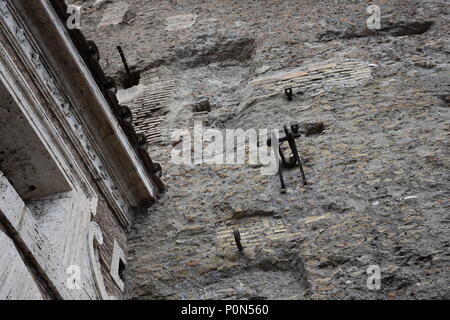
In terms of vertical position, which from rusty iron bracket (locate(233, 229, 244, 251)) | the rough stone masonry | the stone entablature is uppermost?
the stone entablature

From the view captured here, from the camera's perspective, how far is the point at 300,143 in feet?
19.1

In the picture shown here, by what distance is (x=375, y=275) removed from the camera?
4332 millimetres

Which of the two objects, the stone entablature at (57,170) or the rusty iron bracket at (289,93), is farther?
the rusty iron bracket at (289,93)

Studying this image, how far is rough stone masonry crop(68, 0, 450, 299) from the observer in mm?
4590

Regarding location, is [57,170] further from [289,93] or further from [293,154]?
[289,93]

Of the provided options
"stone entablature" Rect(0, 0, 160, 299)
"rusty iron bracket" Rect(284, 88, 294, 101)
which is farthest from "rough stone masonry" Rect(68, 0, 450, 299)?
"stone entablature" Rect(0, 0, 160, 299)

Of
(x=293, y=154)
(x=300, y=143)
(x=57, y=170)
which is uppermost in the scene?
(x=57, y=170)

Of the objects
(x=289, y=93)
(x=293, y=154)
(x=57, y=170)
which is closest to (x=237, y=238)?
(x=293, y=154)

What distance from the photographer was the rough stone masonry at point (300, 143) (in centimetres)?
459

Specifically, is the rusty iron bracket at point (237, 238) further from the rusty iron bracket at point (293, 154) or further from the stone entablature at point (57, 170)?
the stone entablature at point (57, 170)

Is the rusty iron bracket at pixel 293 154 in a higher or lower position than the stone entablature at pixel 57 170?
lower

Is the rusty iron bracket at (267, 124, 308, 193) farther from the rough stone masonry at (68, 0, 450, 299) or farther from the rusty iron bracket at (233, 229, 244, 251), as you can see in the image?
the rusty iron bracket at (233, 229, 244, 251)

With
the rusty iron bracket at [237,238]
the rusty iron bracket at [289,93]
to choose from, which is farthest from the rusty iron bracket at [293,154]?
the rusty iron bracket at [289,93]

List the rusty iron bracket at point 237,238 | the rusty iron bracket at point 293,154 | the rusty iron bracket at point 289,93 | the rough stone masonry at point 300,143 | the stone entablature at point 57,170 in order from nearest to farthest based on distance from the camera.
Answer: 1. the stone entablature at point 57,170
2. the rough stone masonry at point 300,143
3. the rusty iron bracket at point 237,238
4. the rusty iron bracket at point 293,154
5. the rusty iron bracket at point 289,93
